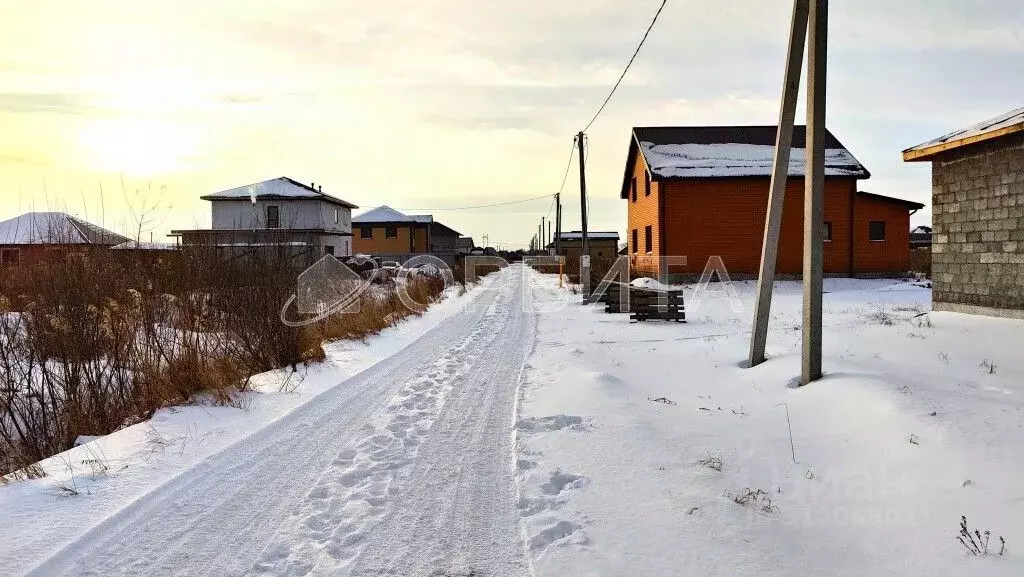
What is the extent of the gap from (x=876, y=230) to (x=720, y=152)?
7135 mm

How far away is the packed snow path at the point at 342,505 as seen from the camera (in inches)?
131

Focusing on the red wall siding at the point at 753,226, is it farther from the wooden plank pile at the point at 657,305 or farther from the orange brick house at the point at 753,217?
the wooden plank pile at the point at 657,305

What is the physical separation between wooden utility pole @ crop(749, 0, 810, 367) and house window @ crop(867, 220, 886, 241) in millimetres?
21361

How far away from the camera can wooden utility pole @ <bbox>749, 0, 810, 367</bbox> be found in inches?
276

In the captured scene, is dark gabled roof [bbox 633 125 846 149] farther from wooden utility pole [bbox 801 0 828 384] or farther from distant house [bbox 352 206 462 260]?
distant house [bbox 352 206 462 260]

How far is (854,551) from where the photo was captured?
11.4ft

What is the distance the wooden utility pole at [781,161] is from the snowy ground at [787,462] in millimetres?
481

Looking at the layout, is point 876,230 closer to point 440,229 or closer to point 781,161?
point 781,161

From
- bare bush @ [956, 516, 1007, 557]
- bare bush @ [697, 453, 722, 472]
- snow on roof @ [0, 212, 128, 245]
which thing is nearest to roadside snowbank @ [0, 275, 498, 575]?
snow on roof @ [0, 212, 128, 245]

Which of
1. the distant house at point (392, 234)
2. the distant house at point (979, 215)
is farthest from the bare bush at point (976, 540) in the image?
the distant house at point (392, 234)

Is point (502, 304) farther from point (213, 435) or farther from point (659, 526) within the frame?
point (659, 526)

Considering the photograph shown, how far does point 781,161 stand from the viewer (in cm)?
752

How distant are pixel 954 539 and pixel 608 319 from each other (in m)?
12.7

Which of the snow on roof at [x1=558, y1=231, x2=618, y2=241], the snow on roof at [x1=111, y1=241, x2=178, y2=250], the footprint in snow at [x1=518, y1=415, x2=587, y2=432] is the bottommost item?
the footprint in snow at [x1=518, y1=415, x2=587, y2=432]
